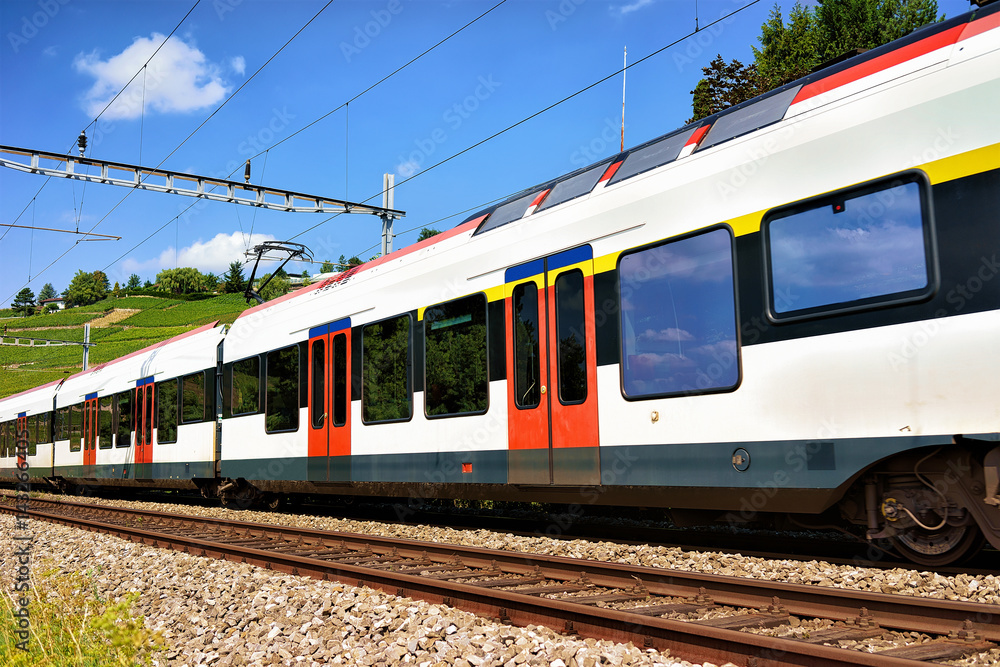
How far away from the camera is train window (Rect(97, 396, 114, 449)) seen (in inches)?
730

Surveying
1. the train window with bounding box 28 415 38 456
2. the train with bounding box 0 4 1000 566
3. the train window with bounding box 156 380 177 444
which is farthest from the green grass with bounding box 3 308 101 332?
the train with bounding box 0 4 1000 566

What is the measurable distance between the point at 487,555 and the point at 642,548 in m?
1.43

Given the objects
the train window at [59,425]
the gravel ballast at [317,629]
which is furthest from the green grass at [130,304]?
the gravel ballast at [317,629]

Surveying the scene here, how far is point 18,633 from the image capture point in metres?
5.16

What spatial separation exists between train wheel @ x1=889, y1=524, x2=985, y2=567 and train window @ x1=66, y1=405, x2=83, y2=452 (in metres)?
20.4

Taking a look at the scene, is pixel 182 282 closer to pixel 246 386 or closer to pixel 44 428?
pixel 44 428

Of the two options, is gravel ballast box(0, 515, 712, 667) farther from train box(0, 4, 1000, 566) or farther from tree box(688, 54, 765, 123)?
tree box(688, 54, 765, 123)

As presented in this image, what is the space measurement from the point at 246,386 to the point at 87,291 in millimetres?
126123

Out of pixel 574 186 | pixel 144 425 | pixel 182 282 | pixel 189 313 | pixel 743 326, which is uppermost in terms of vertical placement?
pixel 182 282

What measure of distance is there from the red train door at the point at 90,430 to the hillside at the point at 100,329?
44.0m

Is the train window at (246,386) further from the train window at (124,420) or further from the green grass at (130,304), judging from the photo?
the green grass at (130,304)

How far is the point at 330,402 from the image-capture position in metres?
10.9

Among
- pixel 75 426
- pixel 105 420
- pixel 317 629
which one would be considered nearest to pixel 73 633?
pixel 317 629

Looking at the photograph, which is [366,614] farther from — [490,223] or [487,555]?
[490,223]
